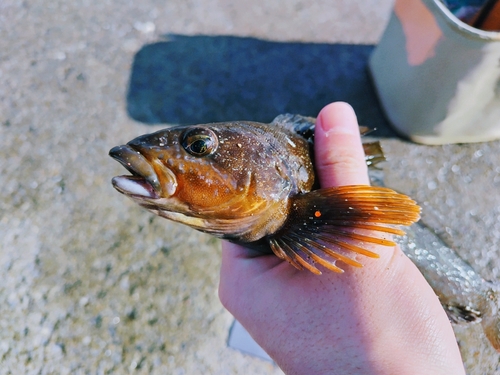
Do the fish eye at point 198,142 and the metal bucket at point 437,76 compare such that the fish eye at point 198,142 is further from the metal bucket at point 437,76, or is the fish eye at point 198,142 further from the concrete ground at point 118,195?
the metal bucket at point 437,76

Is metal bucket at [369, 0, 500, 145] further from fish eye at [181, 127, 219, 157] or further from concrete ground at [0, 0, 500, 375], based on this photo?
fish eye at [181, 127, 219, 157]

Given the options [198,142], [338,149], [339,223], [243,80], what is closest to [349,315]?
[339,223]

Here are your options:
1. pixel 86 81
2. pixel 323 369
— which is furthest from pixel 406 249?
pixel 86 81

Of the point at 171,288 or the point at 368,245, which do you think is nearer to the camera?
the point at 368,245

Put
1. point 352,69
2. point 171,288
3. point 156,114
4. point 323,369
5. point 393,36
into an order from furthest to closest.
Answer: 1. point 352,69
2. point 156,114
3. point 393,36
4. point 171,288
5. point 323,369

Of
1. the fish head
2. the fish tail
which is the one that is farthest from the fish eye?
the fish tail

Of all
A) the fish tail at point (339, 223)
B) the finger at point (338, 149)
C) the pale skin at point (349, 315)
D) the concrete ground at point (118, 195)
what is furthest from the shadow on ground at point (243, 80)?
the fish tail at point (339, 223)

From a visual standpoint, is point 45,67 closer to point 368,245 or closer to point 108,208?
point 108,208

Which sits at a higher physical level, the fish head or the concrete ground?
the fish head
